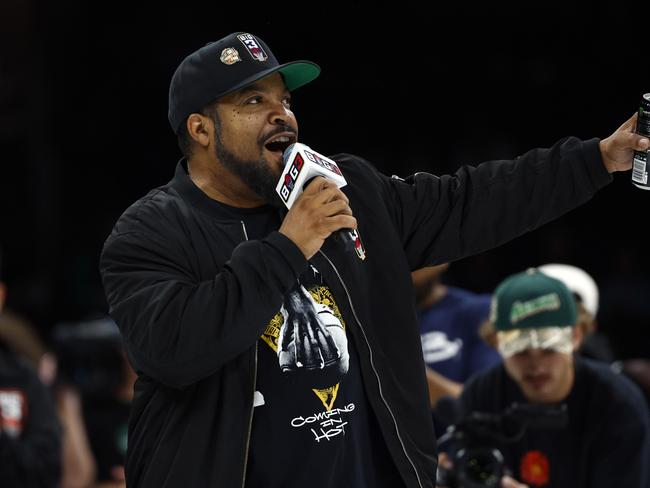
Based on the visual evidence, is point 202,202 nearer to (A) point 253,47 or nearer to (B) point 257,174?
(B) point 257,174

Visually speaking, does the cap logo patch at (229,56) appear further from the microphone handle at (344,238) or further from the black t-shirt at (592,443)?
the black t-shirt at (592,443)

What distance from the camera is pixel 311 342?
2590 millimetres

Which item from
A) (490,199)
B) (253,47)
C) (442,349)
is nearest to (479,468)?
(490,199)

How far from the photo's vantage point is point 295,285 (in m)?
2.64

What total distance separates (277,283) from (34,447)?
6.80 feet

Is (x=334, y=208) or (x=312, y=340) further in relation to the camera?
(x=312, y=340)

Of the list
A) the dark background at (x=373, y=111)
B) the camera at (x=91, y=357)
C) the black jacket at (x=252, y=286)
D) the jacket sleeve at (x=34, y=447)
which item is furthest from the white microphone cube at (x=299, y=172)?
the dark background at (x=373, y=111)

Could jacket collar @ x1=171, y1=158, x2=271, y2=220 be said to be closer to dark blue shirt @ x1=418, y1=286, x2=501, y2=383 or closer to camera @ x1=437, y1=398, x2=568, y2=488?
camera @ x1=437, y1=398, x2=568, y2=488

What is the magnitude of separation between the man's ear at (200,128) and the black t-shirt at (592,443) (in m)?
1.51

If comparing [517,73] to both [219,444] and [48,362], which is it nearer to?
[48,362]

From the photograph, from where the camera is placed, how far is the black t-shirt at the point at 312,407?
2.54 meters

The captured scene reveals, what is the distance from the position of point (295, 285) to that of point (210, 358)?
1.08 feet

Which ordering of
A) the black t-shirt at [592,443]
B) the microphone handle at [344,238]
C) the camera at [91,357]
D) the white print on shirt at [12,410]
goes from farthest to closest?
the camera at [91,357] < the white print on shirt at [12,410] < the black t-shirt at [592,443] < the microphone handle at [344,238]

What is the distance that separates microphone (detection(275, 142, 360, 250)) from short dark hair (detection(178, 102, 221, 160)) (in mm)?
272
